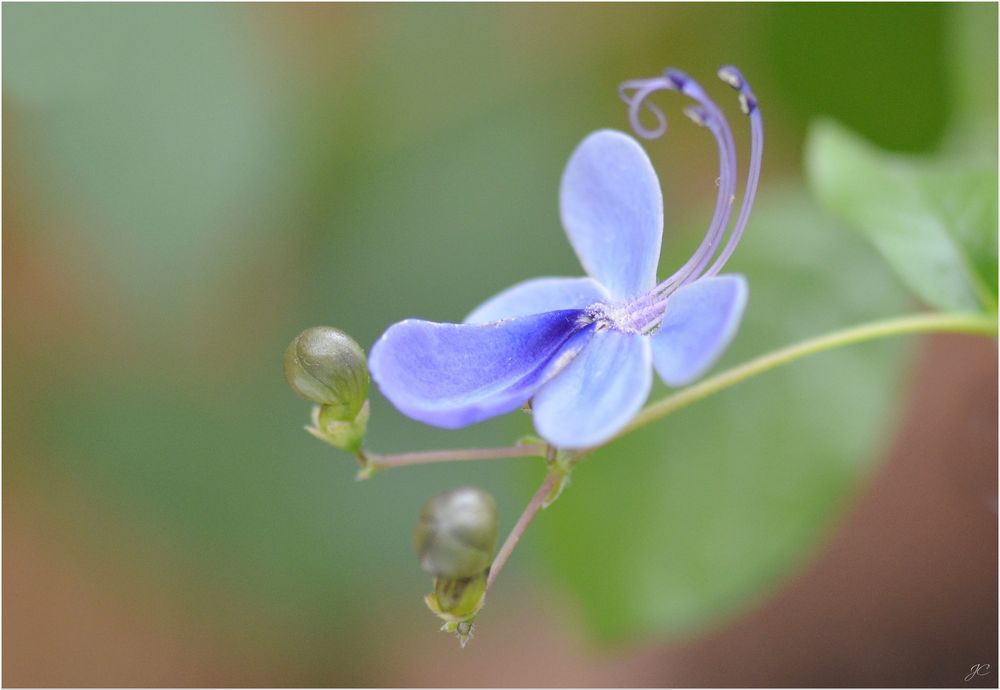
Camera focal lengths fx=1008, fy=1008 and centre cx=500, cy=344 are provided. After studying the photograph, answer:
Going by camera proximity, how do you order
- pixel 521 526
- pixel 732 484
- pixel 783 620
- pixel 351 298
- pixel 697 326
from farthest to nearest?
1. pixel 351 298
2. pixel 783 620
3. pixel 732 484
4. pixel 521 526
5. pixel 697 326

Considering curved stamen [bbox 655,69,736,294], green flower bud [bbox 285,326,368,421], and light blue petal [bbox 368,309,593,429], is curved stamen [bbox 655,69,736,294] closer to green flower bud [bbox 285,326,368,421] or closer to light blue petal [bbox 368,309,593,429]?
light blue petal [bbox 368,309,593,429]

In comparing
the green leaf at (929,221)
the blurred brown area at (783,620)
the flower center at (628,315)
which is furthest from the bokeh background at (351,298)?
the flower center at (628,315)

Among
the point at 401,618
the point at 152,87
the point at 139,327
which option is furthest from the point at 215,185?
the point at 401,618

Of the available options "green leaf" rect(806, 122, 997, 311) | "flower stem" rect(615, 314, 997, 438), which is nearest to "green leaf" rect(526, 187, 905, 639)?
"green leaf" rect(806, 122, 997, 311)

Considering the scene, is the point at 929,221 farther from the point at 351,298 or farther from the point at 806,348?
the point at 351,298

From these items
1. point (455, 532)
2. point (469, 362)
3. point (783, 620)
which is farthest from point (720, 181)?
point (783, 620)

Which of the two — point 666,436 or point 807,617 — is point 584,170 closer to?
point 666,436
